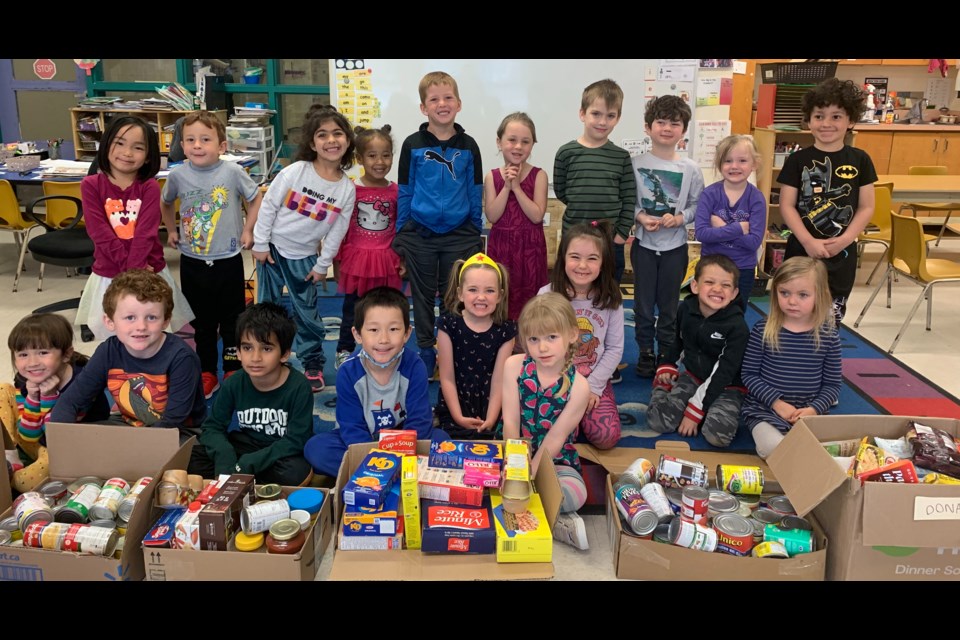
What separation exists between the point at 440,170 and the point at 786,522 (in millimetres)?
1900

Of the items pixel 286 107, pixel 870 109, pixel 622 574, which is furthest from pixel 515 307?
pixel 870 109

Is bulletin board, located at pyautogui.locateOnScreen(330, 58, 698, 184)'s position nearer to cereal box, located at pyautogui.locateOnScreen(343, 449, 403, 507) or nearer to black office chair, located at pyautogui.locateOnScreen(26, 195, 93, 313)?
black office chair, located at pyautogui.locateOnScreen(26, 195, 93, 313)

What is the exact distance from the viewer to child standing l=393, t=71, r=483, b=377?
3.16 meters

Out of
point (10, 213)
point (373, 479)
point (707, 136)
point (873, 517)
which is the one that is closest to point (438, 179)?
point (373, 479)

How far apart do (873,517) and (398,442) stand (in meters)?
1.27

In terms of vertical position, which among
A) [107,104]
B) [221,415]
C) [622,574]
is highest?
[107,104]

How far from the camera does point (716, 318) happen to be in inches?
118

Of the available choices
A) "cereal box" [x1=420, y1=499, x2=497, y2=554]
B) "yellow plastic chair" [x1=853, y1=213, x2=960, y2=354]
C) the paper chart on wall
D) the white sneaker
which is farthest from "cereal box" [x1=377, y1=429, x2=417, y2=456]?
the paper chart on wall

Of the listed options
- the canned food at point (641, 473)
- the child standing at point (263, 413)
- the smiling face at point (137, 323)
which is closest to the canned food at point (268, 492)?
the child standing at point (263, 413)

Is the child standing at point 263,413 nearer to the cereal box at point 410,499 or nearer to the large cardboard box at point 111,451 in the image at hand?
the large cardboard box at point 111,451

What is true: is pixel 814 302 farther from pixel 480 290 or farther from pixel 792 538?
pixel 480 290

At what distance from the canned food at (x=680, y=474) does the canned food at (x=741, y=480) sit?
0.08 m

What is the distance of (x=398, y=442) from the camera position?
88.0 inches

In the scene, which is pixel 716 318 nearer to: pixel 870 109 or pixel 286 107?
pixel 286 107
